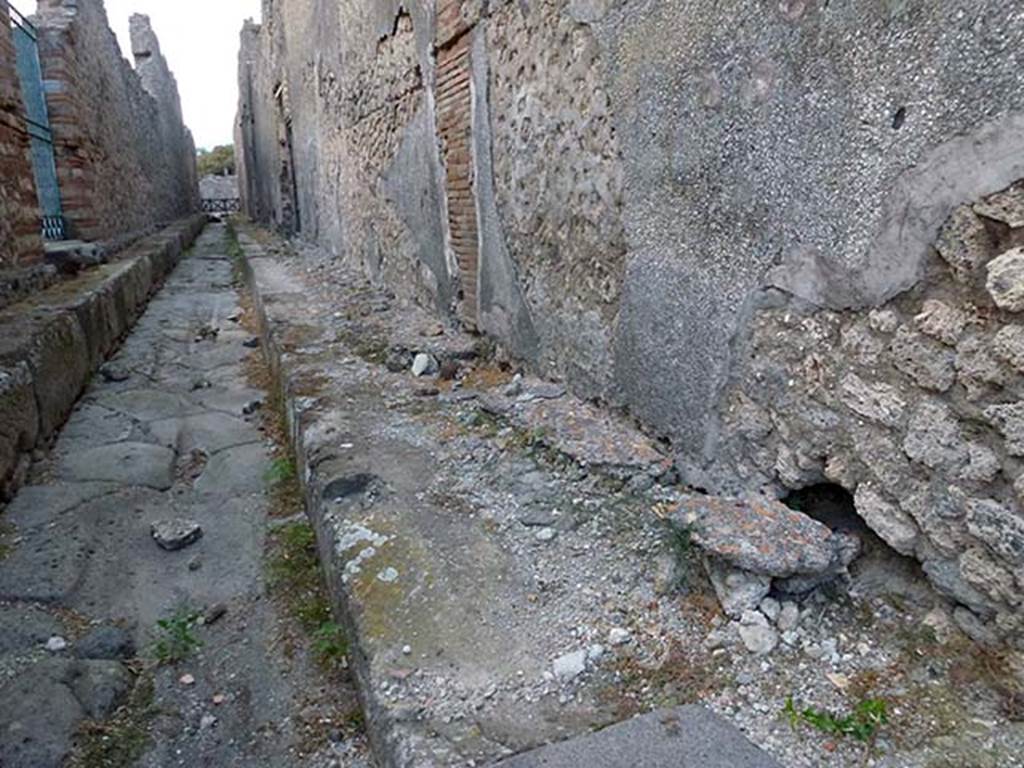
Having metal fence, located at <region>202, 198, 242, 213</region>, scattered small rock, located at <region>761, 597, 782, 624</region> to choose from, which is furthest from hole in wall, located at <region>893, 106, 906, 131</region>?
metal fence, located at <region>202, 198, 242, 213</region>

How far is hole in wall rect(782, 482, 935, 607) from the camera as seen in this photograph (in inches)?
53.4

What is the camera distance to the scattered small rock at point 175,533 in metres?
2.26

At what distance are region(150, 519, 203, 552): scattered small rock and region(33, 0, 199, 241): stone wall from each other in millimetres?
5622

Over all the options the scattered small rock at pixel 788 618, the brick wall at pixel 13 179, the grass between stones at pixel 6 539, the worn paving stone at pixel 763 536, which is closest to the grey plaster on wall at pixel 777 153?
the worn paving stone at pixel 763 536

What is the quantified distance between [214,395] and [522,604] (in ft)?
9.49

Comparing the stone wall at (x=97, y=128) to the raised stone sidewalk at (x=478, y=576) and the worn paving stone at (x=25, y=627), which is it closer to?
the raised stone sidewalk at (x=478, y=576)

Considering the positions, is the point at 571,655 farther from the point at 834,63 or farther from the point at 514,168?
the point at 514,168

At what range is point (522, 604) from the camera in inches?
58.9

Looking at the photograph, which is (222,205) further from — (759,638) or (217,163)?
(759,638)

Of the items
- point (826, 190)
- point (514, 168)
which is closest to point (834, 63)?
point (826, 190)

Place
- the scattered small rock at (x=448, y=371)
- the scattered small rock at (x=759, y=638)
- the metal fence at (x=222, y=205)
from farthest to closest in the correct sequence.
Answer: the metal fence at (x=222, y=205), the scattered small rock at (x=448, y=371), the scattered small rock at (x=759, y=638)

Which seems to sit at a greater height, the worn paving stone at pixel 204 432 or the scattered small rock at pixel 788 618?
the scattered small rock at pixel 788 618

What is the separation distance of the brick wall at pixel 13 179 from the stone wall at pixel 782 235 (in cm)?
318

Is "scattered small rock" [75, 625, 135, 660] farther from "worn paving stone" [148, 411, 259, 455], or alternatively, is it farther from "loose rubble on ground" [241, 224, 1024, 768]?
"worn paving stone" [148, 411, 259, 455]
